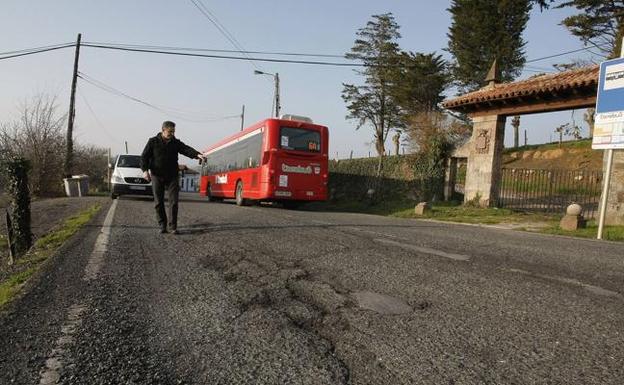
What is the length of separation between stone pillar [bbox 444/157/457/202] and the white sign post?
316 inches

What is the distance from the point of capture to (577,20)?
89.6 feet

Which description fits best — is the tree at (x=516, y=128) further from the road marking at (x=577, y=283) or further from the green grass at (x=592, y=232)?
the road marking at (x=577, y=283)

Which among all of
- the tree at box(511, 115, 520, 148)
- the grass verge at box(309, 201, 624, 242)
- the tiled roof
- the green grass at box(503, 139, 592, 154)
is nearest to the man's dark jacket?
the grass verge at box(309, 201, 624, 242)

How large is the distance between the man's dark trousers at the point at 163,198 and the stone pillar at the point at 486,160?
11891 mm

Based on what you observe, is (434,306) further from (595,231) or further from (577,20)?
(577,20)

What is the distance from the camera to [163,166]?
7164 mm

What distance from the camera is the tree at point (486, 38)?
36.8 metres

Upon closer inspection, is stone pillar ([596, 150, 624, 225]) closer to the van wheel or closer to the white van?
the van wheel

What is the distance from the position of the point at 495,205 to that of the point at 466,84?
27.4 meters

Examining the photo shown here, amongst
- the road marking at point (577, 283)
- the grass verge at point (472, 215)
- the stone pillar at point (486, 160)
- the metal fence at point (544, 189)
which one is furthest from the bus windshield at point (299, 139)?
the road marking at point (577, 283)

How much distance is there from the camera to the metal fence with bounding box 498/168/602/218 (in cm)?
1530

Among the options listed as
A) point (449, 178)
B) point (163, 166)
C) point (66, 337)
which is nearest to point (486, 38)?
point (449, 178)

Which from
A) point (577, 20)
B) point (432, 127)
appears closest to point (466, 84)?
point (577, 20)

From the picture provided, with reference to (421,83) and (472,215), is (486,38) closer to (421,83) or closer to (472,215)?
(421,83)
